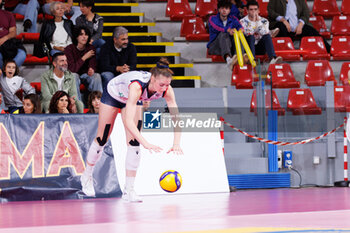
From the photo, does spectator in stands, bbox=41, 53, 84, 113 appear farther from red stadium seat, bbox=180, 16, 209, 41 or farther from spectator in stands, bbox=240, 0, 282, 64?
red stadium seat, bbox=180, 16, 209, 41

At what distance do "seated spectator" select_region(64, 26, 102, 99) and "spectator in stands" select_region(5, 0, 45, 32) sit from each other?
5.29 ft

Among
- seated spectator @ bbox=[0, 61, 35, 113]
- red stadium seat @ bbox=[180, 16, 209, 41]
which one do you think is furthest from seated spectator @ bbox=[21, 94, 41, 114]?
red stadium seat @ bbox=[180, 16, 209, 41]

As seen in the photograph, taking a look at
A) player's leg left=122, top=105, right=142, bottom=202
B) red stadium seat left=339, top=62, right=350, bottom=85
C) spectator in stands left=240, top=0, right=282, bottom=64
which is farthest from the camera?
spectator in stands left=240, top=0, right=282, bottom=64

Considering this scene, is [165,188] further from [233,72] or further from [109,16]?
[109,16]

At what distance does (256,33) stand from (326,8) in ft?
11.7

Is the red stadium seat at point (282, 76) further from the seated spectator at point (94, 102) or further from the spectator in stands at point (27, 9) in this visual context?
the spectator in stands at point (27, 9)

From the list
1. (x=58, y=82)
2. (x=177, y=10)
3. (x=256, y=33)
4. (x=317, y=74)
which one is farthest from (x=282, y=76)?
(x=177, y=10)

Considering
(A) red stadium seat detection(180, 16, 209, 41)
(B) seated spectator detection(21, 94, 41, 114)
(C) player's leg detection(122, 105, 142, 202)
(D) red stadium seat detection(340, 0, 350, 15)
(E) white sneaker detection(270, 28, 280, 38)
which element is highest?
(D) red stadium seat detection(340, 0, 350, 15)

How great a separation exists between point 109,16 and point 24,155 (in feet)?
22.0

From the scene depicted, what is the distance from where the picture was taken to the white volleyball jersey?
7.93 meters

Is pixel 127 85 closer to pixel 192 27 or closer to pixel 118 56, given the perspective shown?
pixel 118 56

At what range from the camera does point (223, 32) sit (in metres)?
13.3

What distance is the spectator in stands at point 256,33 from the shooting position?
13.2m

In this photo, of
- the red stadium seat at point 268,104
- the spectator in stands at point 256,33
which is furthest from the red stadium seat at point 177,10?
the red stadium seat at point 268,104
